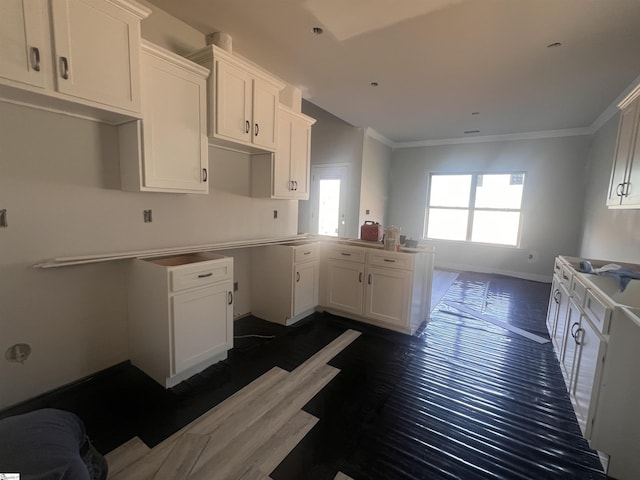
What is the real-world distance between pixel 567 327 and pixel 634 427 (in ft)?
3.35

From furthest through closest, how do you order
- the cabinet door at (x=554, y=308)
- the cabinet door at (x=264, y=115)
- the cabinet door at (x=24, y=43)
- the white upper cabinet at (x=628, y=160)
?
the cabinet door at (x=554, y=308) → the cabinet door at (x=264, y=115) → the white upper cabinet at (x=628, y=160) → the cabinet door at (x=24, y=43)

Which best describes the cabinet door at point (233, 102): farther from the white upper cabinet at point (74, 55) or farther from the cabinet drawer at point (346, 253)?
the cabinet drawer at point (346, 253)

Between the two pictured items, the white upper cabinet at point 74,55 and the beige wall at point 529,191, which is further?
the beige wall at point 529,191

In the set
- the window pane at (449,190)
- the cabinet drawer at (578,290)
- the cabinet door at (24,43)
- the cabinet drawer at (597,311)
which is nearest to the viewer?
the cabinet door at (24,43)

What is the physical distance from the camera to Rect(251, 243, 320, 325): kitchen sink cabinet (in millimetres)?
3115

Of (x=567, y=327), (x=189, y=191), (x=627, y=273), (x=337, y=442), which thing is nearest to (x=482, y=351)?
(x=567, y=327)

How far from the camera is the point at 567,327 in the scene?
2.29 meters

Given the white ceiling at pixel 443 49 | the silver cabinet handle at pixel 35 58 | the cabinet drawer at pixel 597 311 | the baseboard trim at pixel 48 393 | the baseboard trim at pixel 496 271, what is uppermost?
the white ceiling at pixel 443 49

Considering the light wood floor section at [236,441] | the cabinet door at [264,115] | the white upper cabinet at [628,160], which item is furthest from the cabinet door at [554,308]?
the cabinet door at [264,115]

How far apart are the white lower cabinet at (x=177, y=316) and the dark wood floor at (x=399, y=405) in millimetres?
146

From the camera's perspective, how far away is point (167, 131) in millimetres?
2098

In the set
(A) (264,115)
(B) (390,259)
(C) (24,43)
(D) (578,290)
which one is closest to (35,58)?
(C) (24,43)

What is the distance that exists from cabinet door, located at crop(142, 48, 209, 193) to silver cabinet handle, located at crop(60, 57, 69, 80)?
430mm

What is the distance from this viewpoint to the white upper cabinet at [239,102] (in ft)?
7.58
